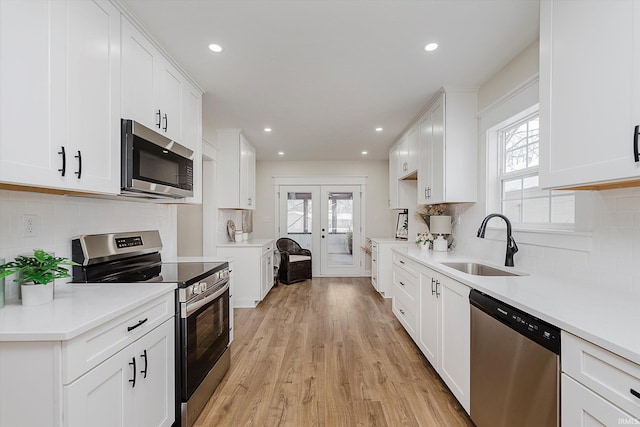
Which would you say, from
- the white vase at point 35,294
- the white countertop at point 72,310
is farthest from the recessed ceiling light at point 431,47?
the white vase at point 35,294

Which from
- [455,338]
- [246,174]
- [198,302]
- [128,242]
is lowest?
[455,338]

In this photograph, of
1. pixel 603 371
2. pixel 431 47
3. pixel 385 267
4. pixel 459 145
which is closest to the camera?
pixel 603 371

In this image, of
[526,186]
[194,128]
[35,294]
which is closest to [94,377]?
[35,294]

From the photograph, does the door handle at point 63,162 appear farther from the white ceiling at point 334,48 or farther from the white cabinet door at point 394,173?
the white cabinet door at point 394,173

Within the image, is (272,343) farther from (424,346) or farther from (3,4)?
(3,4)

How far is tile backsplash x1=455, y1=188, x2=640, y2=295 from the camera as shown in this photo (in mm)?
1422

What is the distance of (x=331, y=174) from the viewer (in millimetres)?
6277

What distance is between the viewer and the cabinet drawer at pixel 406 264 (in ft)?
9.19

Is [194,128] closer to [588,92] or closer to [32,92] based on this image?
[32,92]

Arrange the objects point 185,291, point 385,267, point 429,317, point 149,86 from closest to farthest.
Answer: point 185,291
point 149,86
point 429,317
point 385,267

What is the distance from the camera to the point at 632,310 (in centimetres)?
119

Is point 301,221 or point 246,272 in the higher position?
point 301,221

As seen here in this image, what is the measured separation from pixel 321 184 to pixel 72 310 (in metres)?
5.27

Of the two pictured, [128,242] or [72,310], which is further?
[128,242]
